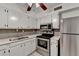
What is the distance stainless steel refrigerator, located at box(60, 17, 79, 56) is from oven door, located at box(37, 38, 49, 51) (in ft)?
2.56

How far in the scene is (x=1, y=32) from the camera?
7.09ft

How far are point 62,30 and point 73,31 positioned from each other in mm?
270

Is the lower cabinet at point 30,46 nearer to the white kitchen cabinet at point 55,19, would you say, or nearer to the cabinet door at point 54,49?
the cabinet door at point 54,49

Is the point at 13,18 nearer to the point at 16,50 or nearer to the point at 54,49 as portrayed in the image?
the point at 16,50

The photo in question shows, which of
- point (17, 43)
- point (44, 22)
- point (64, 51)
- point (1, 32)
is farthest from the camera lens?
point (44, 22)

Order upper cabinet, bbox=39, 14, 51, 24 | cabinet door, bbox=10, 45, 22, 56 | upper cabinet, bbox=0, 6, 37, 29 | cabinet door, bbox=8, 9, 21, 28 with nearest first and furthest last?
cabinet door, bbox=10, 45, 22, 56
upper cabinet, bbox=0, 6, 37, 29
cabinet door, bbox=8, 9, 21, 28
upper cabinet, bbox=39, 14, 51, 24

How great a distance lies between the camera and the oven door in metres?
2.46

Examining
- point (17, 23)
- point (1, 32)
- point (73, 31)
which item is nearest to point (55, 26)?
point (73, 31)

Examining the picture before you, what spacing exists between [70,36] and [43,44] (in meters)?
1.27

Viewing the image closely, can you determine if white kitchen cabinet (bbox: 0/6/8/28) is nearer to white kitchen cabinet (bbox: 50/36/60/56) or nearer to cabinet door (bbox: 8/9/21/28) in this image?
cabinet door (bbox: 8/9/21/28)

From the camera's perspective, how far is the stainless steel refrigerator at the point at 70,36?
4.98ft

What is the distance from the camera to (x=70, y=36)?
1595 mm

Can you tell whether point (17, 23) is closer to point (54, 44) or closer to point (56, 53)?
point (54, 44)

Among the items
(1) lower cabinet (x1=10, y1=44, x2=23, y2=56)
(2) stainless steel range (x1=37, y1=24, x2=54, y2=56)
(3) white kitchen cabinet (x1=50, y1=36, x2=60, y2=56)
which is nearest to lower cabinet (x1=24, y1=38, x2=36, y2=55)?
(2) stainless steel range (x1=37, y1=24, x2=54, y2=56)
